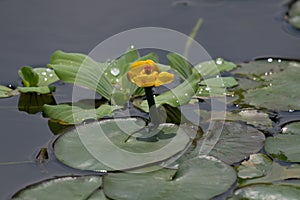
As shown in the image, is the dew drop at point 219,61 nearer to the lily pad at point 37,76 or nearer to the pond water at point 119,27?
the pond water at point 119,27

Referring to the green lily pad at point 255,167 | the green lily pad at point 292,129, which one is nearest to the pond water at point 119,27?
the green lily pad at point 292,129

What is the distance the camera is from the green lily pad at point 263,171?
49.6 inches

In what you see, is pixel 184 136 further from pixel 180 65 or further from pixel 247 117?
pixel 180 65

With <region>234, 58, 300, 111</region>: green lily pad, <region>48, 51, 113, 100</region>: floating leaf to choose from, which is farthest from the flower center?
<region>234, 58, 300, 111</region>: green lily pad

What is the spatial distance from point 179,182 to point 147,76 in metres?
0.25

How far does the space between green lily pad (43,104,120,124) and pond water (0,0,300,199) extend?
0.05 m

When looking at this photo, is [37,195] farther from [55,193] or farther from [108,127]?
[108,127]

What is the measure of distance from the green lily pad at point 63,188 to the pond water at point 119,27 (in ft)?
1.07

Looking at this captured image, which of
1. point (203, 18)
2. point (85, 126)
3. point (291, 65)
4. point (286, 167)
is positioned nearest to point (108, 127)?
point (85, 126)

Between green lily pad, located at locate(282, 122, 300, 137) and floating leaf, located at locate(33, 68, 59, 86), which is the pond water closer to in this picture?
floating leaf, located at locate(33, 68, 59, 86)

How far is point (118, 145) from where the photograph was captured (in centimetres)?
132

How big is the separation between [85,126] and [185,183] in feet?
1.01

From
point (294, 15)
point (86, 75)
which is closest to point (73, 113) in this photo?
point (86, 75)

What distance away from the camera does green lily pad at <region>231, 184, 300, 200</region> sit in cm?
119
